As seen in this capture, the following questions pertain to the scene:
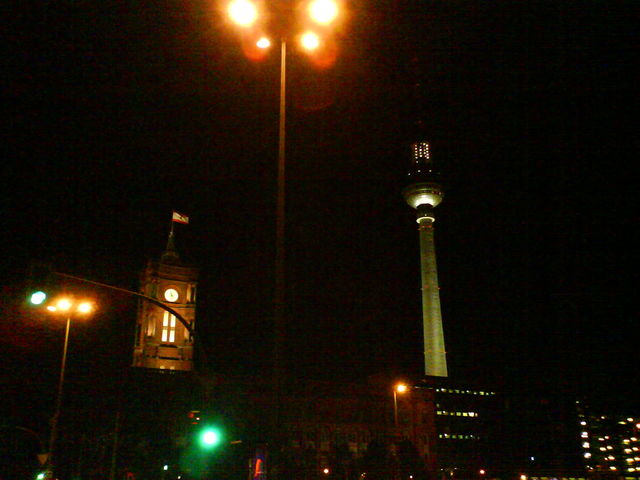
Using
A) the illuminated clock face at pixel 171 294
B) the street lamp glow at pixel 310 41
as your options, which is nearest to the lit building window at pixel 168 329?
the illuminated clock face at pixel 171 294

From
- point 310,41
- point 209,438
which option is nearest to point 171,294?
point 209,438

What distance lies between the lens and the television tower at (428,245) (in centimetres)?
12694

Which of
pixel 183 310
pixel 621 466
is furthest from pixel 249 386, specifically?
pixel 621 466

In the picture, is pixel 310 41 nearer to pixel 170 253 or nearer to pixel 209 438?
pixel 209 438

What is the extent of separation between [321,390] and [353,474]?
31968 millimetres

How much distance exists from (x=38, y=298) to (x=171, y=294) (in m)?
71.6

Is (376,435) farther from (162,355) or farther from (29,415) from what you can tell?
(29,415)

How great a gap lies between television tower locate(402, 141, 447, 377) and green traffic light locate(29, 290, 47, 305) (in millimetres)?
115858

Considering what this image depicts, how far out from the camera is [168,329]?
279 feet

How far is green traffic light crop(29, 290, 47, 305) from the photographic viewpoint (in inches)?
550

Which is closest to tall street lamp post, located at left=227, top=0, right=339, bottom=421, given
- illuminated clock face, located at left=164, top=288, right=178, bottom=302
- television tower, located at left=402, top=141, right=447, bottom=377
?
illuminated clock face, located at left=164, top=288, right=178, bottom=302

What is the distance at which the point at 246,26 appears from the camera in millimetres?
13125

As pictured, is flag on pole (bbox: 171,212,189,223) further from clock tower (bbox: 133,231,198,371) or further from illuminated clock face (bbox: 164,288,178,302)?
illuminated clock face (bbox: 164,288,178,302)

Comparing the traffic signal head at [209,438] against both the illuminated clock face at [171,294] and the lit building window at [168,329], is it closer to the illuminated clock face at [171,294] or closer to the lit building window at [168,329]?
the illuminated clock face at [171,294]
